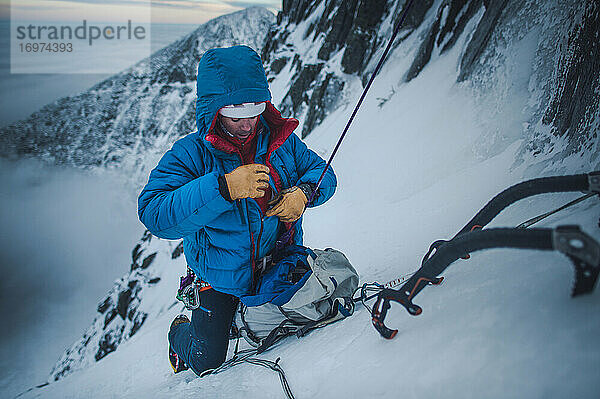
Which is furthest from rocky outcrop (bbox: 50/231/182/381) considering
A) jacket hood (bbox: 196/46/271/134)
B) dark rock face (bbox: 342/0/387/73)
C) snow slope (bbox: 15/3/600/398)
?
jacket hood (bbox: 196/46/271/134)

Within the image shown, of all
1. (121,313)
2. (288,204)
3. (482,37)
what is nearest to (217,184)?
(288,204)

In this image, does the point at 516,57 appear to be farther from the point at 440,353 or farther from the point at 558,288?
the point at 440,353

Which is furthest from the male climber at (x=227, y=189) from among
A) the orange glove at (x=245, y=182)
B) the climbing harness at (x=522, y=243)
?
the climbing harness at (x=522, y=243)

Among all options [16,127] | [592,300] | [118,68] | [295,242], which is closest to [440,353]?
[592,300]

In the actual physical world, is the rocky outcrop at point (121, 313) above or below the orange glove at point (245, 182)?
below

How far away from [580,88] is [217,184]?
2073 mm

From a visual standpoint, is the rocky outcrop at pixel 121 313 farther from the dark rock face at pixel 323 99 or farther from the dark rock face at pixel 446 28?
the dark rock face at pixel 446 28

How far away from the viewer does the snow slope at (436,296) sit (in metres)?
0.79

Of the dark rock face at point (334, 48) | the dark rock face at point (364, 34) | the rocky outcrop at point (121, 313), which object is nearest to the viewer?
the dark rock face at point (334, 48)

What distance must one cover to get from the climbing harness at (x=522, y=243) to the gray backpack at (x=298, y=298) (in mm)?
659

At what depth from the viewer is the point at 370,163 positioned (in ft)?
15.0

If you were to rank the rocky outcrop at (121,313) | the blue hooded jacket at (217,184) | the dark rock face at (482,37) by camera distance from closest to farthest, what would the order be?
the blue hooded jacket at (217,184), the dark rock face at (482,37), the rocky outcrop at (121,313)

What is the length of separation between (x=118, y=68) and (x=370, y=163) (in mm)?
86429

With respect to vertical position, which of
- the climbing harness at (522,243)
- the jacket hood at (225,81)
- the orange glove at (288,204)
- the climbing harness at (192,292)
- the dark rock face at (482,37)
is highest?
the dark rock face at (482,37)
